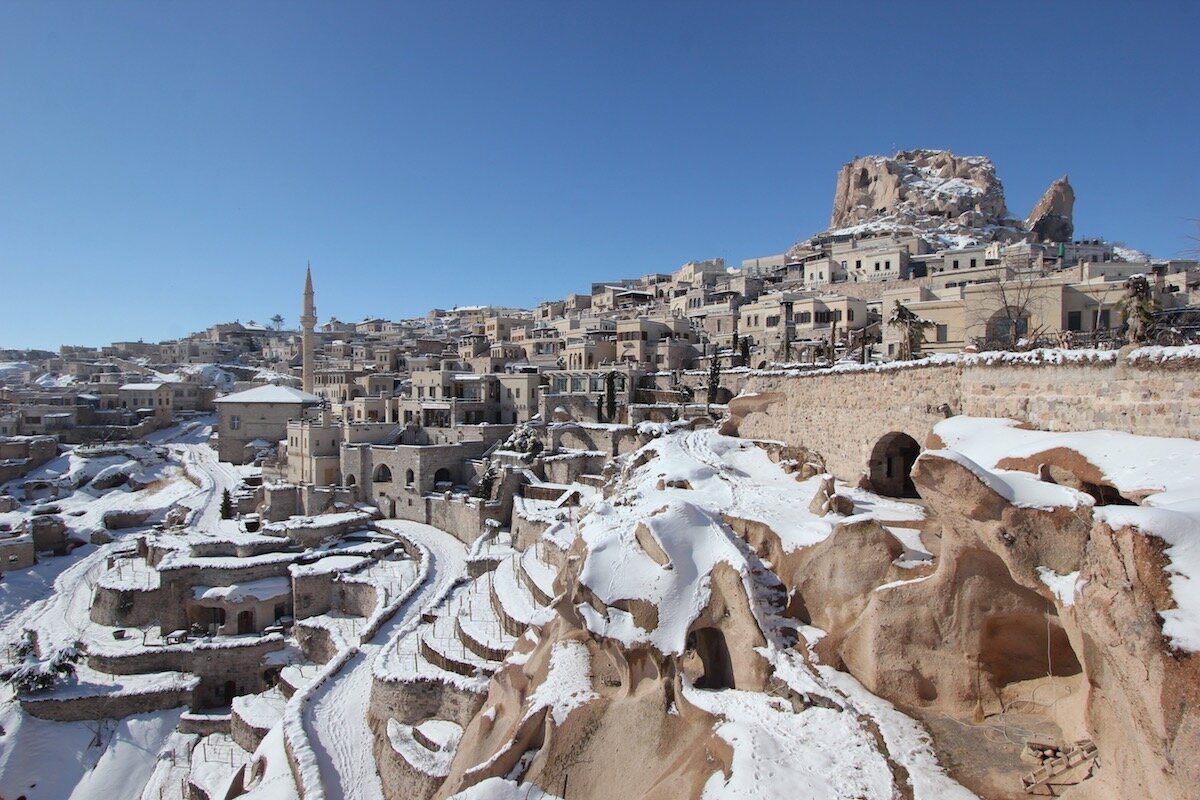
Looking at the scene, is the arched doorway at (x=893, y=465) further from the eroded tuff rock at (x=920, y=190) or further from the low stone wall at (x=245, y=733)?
the eroded tuff rock at (x=920, y=190)

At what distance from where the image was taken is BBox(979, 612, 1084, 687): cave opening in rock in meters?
8.96

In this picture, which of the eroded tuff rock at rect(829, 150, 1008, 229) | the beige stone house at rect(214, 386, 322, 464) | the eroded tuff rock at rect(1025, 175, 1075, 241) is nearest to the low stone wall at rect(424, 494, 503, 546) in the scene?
the beige stone house at rect(214, 386, 322, 464)

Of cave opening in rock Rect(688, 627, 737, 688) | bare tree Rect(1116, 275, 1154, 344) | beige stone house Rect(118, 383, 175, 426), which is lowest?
cave opening in rock Rect(688, 627, 737, 688)

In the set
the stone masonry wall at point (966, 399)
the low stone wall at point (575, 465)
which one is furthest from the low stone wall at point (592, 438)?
the stone masonry wall at point (966, 399)

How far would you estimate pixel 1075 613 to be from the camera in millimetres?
7176

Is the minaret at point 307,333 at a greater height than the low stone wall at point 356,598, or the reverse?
the minaret at point 307,333

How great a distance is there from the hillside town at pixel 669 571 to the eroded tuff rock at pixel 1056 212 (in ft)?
123

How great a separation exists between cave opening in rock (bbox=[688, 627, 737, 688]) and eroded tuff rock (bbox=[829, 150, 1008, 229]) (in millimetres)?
84830

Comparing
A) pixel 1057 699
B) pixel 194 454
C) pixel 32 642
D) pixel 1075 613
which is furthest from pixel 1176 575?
pixel 194 454

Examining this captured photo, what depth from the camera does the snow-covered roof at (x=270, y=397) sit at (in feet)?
177

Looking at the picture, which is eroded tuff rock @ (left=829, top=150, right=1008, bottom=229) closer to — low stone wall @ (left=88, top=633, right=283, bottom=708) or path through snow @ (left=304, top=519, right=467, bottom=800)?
path through snow @ (left=304, top=519, right=467, bottom=800)

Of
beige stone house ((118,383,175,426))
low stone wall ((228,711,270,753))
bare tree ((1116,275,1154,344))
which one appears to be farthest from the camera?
beige stone house ((118,383,175,426))

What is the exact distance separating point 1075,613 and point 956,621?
8.11 feet

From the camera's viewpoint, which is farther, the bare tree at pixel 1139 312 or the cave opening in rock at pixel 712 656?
the bare tree at pixel 1139 312
